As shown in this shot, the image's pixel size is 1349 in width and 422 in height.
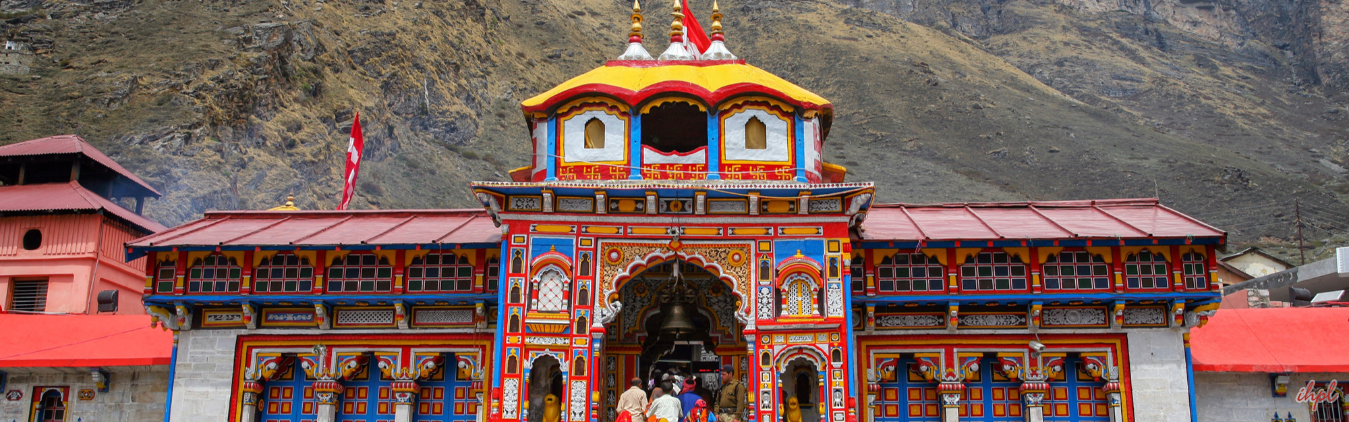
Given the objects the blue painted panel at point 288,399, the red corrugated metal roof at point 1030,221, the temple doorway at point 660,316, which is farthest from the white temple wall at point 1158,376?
the blue painted panel at point 288,399

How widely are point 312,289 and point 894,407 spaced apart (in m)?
11.6

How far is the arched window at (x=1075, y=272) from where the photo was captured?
20.6 meters

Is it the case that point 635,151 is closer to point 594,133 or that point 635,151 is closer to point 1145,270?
point 594,133

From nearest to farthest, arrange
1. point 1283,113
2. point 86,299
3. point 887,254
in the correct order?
point 887,254 → point 86,299 → point 1283,113

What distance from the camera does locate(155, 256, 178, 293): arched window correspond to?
70.3ft

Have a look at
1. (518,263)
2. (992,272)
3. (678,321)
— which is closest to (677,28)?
(678,321)

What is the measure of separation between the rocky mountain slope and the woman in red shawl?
39.6m

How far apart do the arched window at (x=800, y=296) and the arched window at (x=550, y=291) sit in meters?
3.82

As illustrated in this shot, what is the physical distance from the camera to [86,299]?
106 feet

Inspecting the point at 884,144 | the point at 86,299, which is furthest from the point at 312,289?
the point at 884,144

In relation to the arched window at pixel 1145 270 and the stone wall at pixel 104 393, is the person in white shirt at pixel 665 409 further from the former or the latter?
the stone wall at pixel 104 393

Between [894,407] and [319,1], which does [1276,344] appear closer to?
[894,407]

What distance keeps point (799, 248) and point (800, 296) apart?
2.75 ft

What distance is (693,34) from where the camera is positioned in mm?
23000
